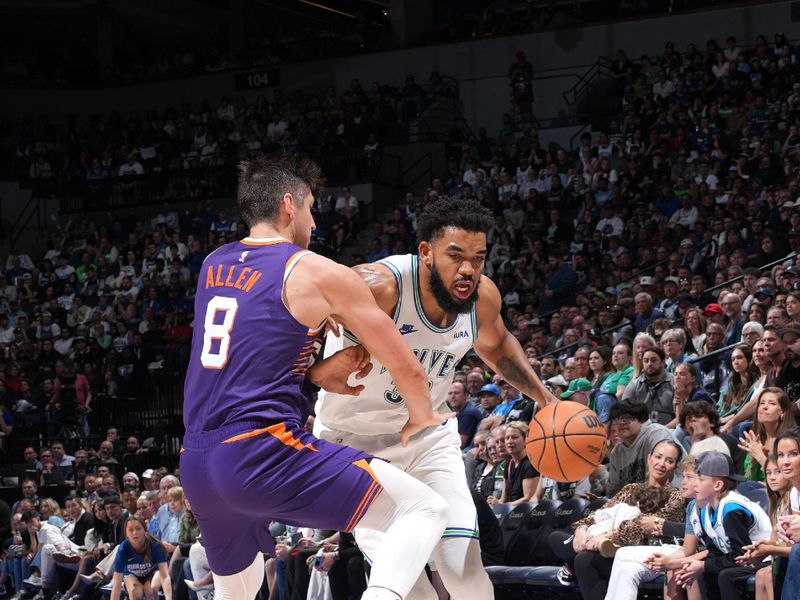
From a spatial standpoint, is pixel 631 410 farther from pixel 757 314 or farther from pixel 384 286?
pixel 384 286

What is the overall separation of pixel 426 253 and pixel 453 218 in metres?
0.26

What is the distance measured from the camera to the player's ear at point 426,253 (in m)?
5.18

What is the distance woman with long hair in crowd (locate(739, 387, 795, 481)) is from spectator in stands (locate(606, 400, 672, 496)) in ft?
2.85

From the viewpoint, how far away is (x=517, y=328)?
1468 centimetres

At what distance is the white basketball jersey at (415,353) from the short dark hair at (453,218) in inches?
8.8

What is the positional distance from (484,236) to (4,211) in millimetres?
23276

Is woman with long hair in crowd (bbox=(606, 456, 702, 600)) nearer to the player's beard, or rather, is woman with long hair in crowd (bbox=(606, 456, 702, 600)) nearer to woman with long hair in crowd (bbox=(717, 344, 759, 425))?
woman with long hair in crowd (bbox=(717, 344, 759, 425))

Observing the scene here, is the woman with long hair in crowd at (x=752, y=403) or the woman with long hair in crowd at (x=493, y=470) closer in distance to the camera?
the woman with long hair in crowd at (x=752, y=403)


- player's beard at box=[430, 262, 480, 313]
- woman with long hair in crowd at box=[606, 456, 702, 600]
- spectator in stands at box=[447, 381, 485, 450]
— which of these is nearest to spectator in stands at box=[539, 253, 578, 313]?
spectator in stands at box=[447, 381, 485, 450]

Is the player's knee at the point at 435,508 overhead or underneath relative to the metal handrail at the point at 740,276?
underneath

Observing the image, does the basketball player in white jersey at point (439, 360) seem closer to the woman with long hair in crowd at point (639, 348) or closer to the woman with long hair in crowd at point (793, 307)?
the woman with long hair in crowd at point (639, 348)

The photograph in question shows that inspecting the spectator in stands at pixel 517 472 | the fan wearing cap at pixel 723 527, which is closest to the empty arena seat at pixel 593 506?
the spectator in stands at pixel 517 472

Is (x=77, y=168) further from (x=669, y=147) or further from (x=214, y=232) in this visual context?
(x=669, y=147)

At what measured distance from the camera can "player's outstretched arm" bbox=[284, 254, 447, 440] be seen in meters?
4.12
